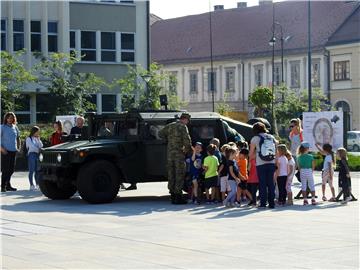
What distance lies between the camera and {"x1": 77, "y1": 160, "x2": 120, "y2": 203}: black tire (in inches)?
742

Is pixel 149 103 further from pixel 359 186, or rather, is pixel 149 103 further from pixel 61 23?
pixel 359 186

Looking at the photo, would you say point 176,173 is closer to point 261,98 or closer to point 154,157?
point 154,157

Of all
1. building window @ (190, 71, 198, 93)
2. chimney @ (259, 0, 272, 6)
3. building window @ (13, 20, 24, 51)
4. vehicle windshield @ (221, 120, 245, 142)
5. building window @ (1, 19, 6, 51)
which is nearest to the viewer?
vehicle windshield @ (221, 120, 245, 142)

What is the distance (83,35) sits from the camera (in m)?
53.1

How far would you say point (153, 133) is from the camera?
1977cm

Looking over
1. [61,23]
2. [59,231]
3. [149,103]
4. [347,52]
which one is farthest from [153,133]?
[347,52]

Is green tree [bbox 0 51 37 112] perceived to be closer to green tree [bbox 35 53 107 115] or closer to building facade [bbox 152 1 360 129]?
green tree [bbox 35 53 107 115]

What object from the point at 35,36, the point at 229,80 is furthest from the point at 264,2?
the point at 35,36

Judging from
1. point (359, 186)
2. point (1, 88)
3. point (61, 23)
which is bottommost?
Result: point (359, 186)

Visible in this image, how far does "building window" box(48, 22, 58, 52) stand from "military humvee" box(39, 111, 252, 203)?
3208 cm

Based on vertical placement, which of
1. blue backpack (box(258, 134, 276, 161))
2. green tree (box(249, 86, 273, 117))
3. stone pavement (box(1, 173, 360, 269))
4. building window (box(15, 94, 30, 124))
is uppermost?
green tree (box(249, 86, 273, 117))

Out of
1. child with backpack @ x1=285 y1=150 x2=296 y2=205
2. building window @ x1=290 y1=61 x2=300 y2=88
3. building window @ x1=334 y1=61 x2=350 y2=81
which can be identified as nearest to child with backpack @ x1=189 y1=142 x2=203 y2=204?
child with backpack @ x1=285 y1=150 x2=296 y2=205

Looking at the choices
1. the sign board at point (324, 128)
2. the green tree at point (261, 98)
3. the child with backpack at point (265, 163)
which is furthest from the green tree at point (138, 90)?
the child with backpack at point (265, 163)

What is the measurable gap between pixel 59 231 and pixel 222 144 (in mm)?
6895
